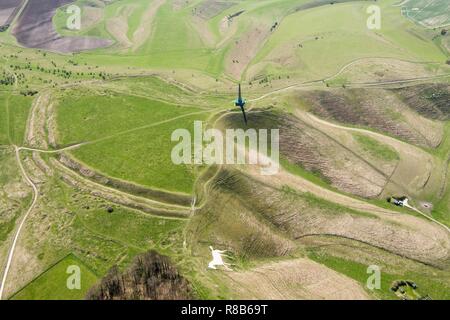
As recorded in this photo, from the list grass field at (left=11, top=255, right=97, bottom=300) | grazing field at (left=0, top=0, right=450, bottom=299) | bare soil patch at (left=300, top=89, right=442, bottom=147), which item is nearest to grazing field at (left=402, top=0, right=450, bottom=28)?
grazing field at (left=0, top=0, right=450, bottom=299)

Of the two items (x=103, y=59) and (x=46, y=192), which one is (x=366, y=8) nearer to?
(x=103, y=59)

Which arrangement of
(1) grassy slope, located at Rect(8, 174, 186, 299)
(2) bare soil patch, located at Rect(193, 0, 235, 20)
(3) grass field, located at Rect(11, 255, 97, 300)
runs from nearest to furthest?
1. (3) grass field, located at Rect(11, 255, 97, 300)
2. (1) grassy slope, located at Rect(8, 174, 186, 299)
3. (2) bare soil patch, located at Rect(193, 0, 235, 20)

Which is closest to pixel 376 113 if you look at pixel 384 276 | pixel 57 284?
pixel 384 276

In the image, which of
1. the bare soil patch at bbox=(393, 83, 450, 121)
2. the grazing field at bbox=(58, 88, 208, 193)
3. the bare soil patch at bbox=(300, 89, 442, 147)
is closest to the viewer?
the grazing field at bbox=(58, 88, 208, 193)

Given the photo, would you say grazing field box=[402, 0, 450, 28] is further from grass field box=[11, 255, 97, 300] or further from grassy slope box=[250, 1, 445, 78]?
grass field box=[11, 255, 97, 300]

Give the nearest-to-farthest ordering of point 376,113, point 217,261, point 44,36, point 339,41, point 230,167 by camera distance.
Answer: point 217,261 < point 230,167 < point 376,113 < point 339,41 < point 44,36

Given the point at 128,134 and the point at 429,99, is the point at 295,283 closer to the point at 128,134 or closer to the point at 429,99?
the point at 128,134

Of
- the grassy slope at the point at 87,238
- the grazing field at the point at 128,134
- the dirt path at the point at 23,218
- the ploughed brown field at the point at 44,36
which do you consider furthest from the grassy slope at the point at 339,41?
the dirt path at the point at 23,218

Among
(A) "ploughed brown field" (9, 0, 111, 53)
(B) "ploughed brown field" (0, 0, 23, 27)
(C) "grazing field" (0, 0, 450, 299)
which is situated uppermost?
(B) "ploughed brown field" (0, 0, 23, 27)
